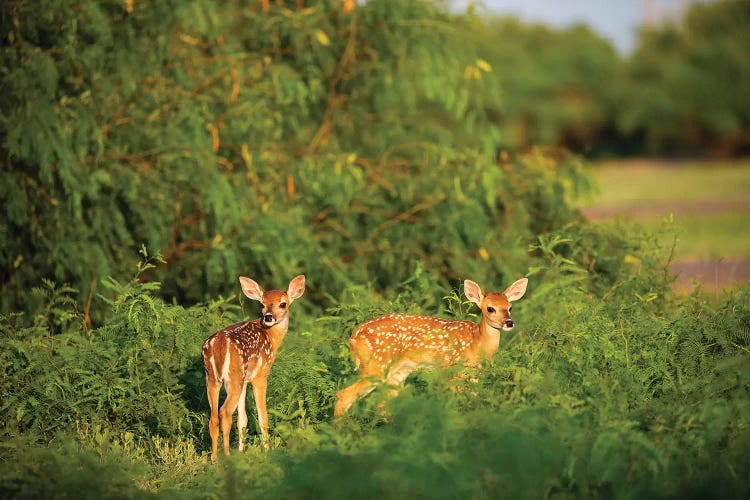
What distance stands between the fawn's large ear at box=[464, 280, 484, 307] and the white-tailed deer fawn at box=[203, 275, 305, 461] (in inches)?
57.8

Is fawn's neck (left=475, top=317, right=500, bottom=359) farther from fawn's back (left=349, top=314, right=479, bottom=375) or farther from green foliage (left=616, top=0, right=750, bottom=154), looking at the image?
green foliage (left=616, top=0, right=750, bottom=154)

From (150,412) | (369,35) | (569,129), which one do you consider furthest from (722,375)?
(569,129)

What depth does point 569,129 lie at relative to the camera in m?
64.5

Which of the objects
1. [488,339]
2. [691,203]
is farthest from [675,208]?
[488,339]

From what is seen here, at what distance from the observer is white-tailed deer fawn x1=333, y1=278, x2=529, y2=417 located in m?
10.2

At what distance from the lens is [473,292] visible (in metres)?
10.8

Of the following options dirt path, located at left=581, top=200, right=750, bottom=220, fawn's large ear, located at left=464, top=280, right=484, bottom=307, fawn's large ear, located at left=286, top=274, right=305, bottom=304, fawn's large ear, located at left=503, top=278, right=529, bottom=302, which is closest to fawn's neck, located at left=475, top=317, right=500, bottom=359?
fawn's large ear, located at left=464, top=280, right=484, bottom=307

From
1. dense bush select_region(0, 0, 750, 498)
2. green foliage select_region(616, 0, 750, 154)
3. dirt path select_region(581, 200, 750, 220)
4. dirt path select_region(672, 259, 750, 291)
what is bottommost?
green foliage select_region(616, 0, 750, 154)

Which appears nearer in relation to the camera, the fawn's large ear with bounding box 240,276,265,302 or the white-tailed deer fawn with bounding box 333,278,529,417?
the white-tailed deer fawn with bounding box 333,278,529,417

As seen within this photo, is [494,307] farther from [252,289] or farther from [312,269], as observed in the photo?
[312,269]

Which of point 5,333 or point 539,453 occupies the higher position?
point 539,453

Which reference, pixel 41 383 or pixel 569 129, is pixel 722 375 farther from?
pixel 569 129

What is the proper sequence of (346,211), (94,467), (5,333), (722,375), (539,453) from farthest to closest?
1. (346,211)
2. (5,333)
3. (722,375)
4. (94,467)
5. (539,453)

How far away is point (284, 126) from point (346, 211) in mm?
1676
